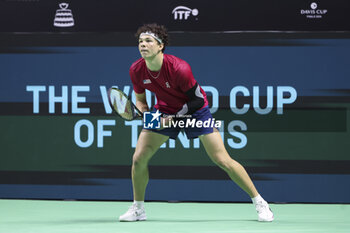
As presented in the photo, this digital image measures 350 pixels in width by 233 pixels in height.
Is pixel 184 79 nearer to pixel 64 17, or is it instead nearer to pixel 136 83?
pixel 136 83

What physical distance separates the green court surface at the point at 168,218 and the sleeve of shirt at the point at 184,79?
1.01 m

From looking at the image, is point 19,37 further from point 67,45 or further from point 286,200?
point 286,200

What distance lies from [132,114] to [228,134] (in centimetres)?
143

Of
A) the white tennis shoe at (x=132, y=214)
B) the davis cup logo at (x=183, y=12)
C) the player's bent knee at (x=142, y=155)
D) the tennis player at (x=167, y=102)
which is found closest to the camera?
the tennis player at (x=167, y=102)

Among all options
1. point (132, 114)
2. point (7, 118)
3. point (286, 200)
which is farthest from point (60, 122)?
point (286, 200)

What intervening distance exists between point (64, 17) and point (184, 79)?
1838 millimetres

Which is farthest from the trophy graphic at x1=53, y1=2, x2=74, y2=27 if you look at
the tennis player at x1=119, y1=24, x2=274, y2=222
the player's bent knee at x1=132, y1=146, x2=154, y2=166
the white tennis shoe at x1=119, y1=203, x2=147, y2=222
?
the white tennis shoe at x1=119, y1=203, x2=147, y2=222

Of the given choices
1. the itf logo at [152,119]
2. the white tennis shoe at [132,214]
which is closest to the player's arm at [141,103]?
the itf logo at [152,119]

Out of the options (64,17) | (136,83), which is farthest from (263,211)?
(64,17)

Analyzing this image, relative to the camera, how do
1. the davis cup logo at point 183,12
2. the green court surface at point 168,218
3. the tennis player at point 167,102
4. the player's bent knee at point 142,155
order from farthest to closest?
1. the davis cup logo at point 183,12
2. the player's bent knee at point 142,155
3. the tennis player at point 167,102
4. the green court surface at point 168,218

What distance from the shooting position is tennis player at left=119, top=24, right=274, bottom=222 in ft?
16.5

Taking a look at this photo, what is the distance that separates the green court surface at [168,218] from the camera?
16.1 feet

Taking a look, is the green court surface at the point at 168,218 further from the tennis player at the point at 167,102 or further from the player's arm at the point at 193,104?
the player's arm at the point at 193,104

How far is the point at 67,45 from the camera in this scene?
636 cm
